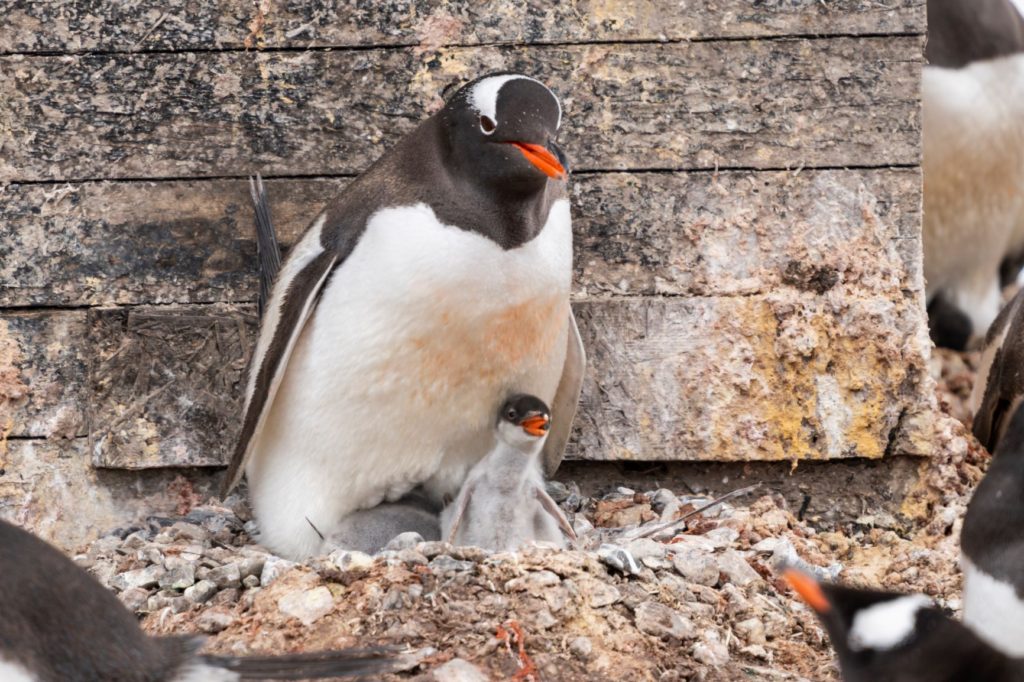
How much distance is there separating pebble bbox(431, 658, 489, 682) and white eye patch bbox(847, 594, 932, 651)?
26.7 inches

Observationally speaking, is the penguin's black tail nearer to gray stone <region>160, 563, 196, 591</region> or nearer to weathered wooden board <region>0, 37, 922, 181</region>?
gray stone <region>160, 563, 196, 591</region>

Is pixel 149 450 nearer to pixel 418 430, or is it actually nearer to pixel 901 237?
pixel 418 430

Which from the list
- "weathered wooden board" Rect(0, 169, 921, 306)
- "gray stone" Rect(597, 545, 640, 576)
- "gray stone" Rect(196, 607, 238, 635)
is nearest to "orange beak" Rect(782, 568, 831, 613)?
"gray stone" Rect(597, 545, 640, 576)

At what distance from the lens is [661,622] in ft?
10.6

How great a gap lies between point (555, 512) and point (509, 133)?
2.99 feet

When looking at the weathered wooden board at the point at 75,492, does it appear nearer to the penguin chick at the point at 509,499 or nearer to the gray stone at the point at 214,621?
the penguin chick at the point at 509,499

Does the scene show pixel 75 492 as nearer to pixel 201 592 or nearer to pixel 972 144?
pixel 201 592

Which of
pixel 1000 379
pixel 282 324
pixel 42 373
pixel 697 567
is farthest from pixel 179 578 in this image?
pixel 1000 379

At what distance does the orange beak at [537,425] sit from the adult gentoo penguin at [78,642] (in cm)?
108

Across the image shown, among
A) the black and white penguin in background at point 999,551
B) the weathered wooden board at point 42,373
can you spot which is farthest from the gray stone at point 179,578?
the black and white penguin in background at point 999,551

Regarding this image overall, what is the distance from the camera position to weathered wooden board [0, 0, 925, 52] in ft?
13.7

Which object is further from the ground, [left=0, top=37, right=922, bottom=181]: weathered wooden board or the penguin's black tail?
[left=0, top=37, right=922, bottom=181]: weathered wooden board

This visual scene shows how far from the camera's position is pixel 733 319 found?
167 inches

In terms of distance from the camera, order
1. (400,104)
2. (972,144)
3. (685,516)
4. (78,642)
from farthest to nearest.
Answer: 1. (972,144)
2. (400,104)
3. (685,516)
4. (78,642)
